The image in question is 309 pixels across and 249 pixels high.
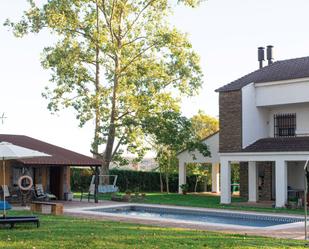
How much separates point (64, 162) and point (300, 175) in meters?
12.8

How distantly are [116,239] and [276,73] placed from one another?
67.3 ft

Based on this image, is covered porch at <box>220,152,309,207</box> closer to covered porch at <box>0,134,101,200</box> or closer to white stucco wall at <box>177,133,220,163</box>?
white stucco wall at <box>177,133,220,163</box>

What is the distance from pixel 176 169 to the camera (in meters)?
42.8

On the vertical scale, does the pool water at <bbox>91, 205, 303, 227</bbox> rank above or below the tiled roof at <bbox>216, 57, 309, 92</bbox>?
below

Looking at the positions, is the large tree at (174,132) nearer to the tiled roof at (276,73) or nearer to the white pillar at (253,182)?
the white pillar at (253,182)

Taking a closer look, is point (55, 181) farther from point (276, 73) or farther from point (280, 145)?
point (276, 73)

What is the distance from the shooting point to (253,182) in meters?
30.1

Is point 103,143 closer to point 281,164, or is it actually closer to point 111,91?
point 111,91

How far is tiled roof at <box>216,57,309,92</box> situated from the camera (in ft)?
95.5

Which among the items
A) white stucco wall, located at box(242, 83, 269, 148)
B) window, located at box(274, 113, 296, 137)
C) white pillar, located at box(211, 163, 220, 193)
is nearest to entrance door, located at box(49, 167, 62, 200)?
white stucco wall, located at box(242, 83, 269, 148)

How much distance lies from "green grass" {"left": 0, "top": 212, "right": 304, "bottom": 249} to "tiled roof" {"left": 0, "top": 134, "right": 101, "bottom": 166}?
39.2 feet

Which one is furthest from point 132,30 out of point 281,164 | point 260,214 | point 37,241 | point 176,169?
point 37,241

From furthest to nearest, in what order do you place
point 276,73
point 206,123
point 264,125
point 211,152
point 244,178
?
point 206,123
point 211,152
point 244,178
point 276,73
point 264,125

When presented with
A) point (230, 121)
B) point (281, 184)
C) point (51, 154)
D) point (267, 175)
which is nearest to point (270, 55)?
point (230, 121)
